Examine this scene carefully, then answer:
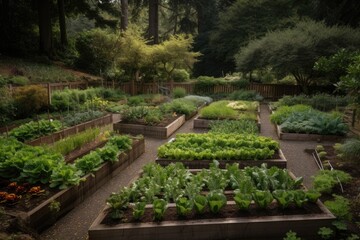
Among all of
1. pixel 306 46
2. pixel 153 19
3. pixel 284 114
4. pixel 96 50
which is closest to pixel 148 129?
pixel 284 114

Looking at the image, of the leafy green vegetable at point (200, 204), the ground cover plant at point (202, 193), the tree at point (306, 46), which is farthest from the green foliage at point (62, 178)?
the tree at point (306, 46)

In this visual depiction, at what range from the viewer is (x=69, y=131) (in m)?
9.34

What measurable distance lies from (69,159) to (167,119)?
5.45m

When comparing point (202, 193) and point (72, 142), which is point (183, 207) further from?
point (72, 142)

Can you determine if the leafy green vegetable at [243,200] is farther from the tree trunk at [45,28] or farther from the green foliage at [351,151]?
the tree trunk at [45,28]

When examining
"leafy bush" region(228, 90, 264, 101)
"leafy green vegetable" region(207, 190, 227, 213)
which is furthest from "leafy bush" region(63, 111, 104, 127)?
"leafy bush" region(228, 90, 264, 101)

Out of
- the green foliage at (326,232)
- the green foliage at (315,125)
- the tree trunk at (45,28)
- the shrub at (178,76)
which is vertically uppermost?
Result: the tree trunk at (45,28)

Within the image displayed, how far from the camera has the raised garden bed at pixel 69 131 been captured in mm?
7955

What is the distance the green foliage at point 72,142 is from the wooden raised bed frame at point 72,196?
3.93 feet

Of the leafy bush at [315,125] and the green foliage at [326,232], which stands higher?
the leafy bush at [315,125]

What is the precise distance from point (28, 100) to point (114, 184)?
747cm

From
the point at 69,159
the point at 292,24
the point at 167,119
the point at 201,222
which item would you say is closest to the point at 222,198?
the point at 201,222

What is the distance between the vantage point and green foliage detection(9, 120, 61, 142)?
26.2 feet

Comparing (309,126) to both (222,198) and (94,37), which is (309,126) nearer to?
(222,198)
